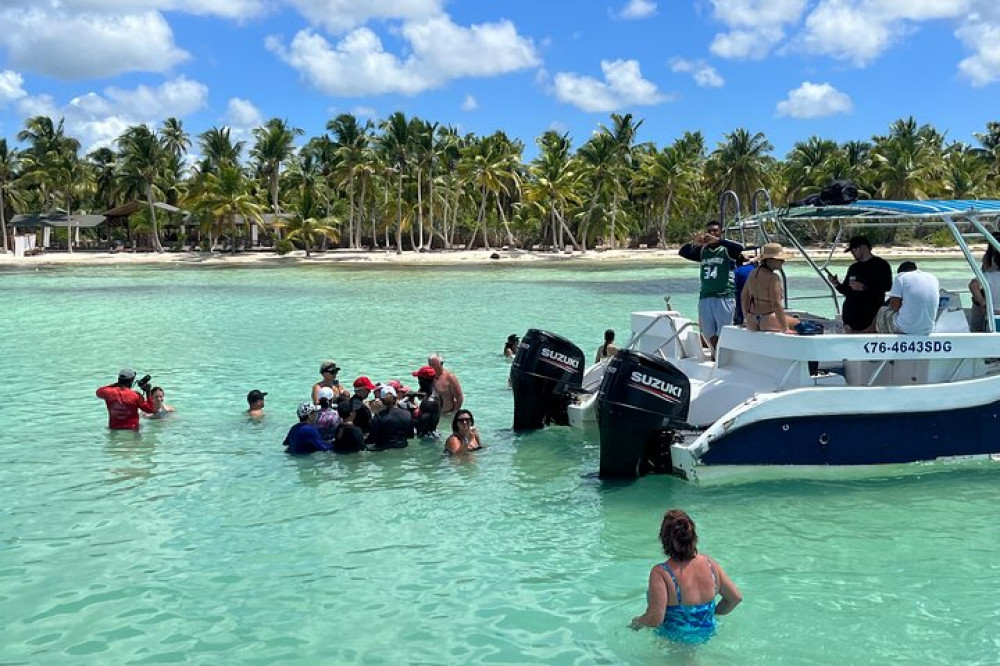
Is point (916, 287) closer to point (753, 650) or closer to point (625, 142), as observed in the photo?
point (753, 650)

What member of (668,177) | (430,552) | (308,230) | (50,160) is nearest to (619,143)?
(668,177)

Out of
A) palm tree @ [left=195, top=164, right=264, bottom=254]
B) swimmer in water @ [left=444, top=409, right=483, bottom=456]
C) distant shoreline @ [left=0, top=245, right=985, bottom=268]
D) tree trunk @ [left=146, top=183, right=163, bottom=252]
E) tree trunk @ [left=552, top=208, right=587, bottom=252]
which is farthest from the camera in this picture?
tree trunk @ [left=552, top=208, right=587, bottom=252]

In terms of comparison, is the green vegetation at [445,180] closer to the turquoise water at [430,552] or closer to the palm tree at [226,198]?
the palm tree at [226,198]

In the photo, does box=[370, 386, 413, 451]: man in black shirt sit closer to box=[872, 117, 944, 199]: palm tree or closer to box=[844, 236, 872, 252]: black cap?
box=[844, 236, 872, 252]: black cap

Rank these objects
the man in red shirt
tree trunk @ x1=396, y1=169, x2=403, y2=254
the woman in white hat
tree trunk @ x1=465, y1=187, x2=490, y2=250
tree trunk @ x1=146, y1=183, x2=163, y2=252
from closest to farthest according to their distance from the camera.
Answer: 1. the woman in white hat
2. the man in red shirt
3. tree trunk @ x1=396, y1=169, x2=403, y2=254
4. tree trunk @ x1=146, y1=183, x2=163, y2=252
5. tree trunk @ x1=465, y1=187, x2=490, y2=250

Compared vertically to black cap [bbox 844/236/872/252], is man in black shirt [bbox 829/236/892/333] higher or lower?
lower

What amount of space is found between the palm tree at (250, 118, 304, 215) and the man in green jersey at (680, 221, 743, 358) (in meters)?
67.7

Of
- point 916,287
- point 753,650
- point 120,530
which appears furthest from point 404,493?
point 916,287

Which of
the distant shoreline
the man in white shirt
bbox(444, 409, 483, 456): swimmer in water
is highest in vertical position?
the distant shoreline

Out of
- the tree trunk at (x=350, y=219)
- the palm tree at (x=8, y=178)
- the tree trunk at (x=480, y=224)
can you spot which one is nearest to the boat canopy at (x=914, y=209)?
the tree trunk at (x=480, y=224)

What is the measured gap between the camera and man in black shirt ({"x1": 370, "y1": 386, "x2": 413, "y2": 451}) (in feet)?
33.2

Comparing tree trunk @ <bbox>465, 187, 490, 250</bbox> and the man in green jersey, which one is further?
tree trunk @ <bbox>465, 187, 490, 250</bbox>

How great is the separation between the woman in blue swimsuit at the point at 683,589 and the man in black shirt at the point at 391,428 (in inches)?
205

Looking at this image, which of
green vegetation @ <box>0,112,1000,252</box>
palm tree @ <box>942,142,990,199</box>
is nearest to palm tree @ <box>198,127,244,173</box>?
green vegetation @ <box>0,112,1000,252</box>
